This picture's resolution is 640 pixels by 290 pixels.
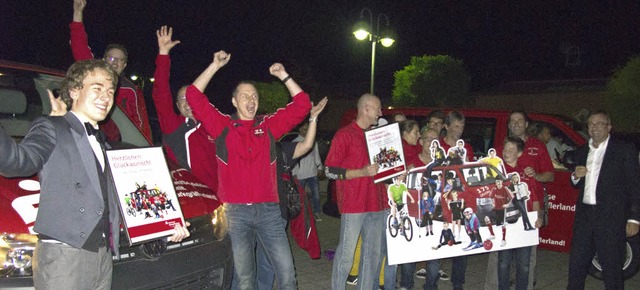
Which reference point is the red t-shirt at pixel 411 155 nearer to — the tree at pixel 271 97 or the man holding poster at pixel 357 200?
the man holding poster at pixel 357 200

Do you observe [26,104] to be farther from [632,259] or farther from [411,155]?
[632,259]

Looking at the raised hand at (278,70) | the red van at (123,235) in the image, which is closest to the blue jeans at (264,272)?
the red van at (123,235)

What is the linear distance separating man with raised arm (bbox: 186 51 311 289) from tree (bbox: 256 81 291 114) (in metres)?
30.4

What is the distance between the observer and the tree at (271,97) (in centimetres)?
3522

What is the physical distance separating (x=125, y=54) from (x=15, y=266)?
10.1 ft

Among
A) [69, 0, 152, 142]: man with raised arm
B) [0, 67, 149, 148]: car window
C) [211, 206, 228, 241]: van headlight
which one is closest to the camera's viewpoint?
[211, 206, 228, 241]: van headlight

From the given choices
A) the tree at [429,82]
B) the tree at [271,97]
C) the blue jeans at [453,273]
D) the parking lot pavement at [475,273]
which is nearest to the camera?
the blue jeans at [453,273]

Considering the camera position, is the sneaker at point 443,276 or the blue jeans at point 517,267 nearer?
the blue jeans at point 517,267

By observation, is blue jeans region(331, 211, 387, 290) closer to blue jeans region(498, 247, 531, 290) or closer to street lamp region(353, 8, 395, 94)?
blue jeans region(498, 247, 531, 290)

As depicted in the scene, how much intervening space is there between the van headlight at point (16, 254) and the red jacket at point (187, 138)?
6.98 feet

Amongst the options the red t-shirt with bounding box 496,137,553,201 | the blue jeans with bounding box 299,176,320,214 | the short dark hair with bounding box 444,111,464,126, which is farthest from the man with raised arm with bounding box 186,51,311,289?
the blue jeans with bounding box 299,176,320,214

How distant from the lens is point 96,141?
2.87 meters

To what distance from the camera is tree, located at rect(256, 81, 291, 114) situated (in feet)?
116

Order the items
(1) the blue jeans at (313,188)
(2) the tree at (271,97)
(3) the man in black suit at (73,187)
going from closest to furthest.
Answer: (3) the man in black suit at (73,187)
(1) the blue jeans at (313,188)
(2) the tree at (271,97)
